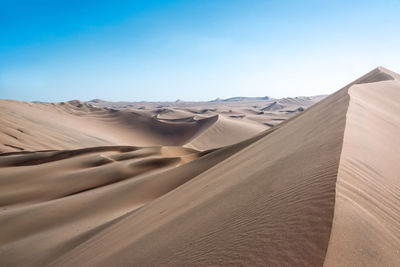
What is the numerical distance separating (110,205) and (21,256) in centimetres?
210

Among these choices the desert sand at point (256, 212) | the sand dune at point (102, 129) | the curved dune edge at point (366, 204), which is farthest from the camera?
the sand dune at point (102, 129)

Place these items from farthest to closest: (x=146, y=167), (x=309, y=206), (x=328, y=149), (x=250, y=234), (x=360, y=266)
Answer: (x=146, y=167) < (x=328, y=149) < (x=250, y=234) < (x=309, y=206) < (x=360, y=266)

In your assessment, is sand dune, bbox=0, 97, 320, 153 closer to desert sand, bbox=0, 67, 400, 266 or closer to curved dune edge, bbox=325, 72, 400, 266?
desert sand, bbox=0, 67, 400, 266

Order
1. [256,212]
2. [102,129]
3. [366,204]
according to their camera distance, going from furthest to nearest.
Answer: [102,129], [256,212], [366,204]

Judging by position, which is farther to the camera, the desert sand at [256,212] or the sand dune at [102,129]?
the sand dune at [102,129]

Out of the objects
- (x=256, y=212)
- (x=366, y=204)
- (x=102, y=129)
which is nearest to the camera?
(x=366, y=204)

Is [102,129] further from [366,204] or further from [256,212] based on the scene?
[366,204]

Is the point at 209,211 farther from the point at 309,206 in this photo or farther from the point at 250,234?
the point at 309,206

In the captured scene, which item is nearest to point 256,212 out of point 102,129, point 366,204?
point 366,204

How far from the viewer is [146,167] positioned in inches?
388

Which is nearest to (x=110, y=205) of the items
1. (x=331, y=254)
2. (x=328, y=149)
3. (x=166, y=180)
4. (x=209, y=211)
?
(x=166, y=180)

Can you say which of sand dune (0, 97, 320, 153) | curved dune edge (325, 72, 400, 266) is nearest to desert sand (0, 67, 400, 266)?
curved dune edge (325, 72, 400, 266)

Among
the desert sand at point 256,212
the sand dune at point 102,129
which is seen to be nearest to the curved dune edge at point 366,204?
the desert sand at point 256,212

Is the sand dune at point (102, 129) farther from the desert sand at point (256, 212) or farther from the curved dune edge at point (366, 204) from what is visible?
the curved dune edge at point (366, 204)
